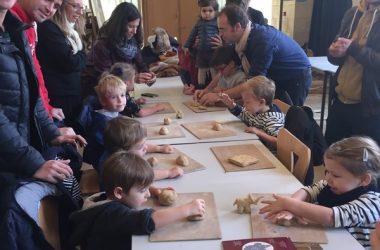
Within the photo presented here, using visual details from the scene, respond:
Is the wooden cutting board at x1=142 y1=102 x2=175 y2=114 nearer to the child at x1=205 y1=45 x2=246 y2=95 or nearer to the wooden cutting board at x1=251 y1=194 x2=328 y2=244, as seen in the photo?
the child at x1=205 y1=45 x2=246 y2=95

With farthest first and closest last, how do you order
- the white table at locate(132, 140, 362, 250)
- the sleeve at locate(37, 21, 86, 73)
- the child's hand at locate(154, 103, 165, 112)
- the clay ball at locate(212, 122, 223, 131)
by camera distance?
the child's hand at locate(154, 103, 165, 112) < the sleeve at locate(37, 21, 86, 73) < the clay ball at locate(212, 122, 223, 131) < the white table at locate(132, 140, 362, 250)

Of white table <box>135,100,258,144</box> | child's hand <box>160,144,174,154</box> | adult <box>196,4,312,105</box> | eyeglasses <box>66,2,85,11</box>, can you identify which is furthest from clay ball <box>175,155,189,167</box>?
eyeglasses <box>66,2,85,11</box>

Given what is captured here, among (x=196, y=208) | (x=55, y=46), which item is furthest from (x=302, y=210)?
Answer: (x=55, y=46)

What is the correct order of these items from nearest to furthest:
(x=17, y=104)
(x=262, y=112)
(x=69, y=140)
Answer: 1. (x=17, y=104)
2. (x=69, y=140)
3. (x=262, y=112)

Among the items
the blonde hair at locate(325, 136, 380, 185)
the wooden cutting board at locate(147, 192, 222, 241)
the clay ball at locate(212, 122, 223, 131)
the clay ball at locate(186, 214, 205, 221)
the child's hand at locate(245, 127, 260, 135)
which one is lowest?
the child's hand at locate(245, 127, 260, 135)

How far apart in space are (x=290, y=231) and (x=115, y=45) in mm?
2223

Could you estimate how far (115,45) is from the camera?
10.0 feet

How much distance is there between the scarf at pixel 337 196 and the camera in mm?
1391

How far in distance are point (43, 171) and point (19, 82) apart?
0.39m

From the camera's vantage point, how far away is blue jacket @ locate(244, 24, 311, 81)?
2693mm

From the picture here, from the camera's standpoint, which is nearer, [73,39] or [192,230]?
Result: [192,230]

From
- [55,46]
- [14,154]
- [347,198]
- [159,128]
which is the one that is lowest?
[159,128]

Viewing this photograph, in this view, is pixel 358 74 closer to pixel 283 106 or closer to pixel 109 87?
pixel 283 106

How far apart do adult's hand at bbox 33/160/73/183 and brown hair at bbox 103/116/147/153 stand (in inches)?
9.4
